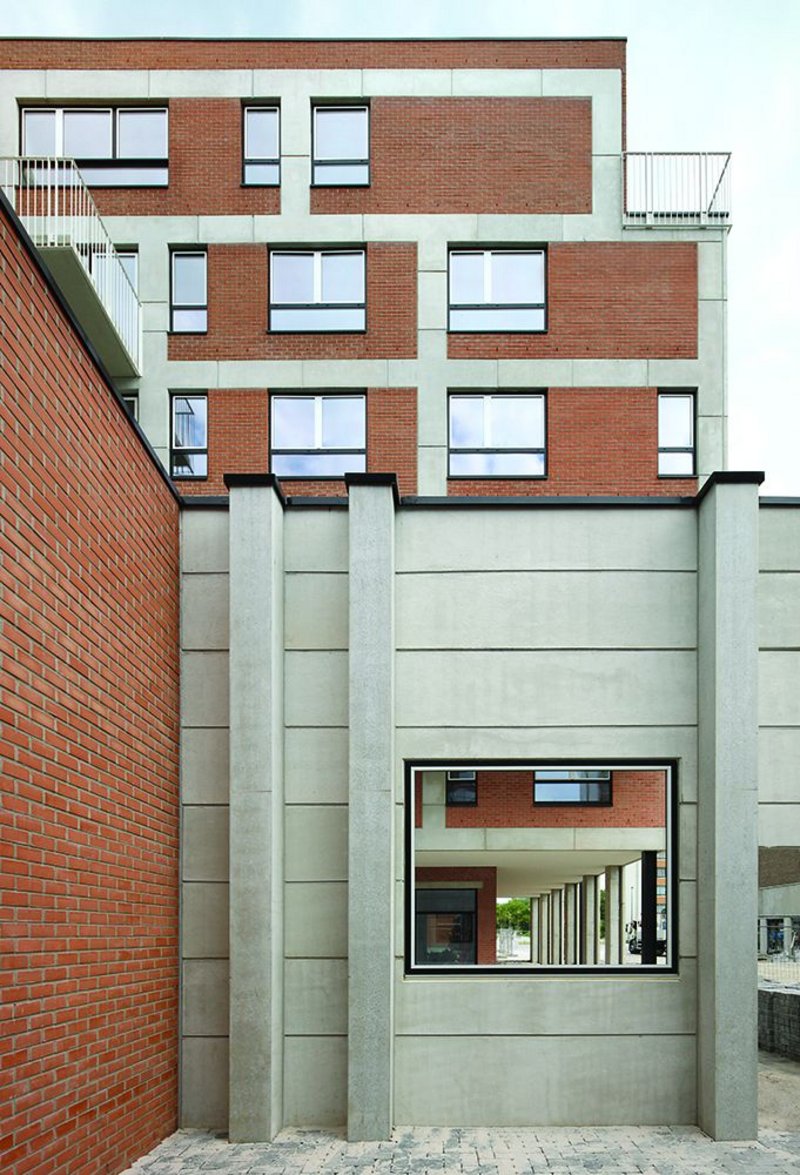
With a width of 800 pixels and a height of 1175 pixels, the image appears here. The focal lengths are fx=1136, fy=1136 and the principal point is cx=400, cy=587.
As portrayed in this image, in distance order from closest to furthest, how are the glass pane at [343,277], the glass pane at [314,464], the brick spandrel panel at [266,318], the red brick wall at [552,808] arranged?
the red brick wall at [552,808]
the glass pane at [314,464]
the brick spandrel panel at [266,318]
the glass pane at [343,277]

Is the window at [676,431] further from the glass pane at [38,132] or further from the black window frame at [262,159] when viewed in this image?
the glass pane at [38,132]

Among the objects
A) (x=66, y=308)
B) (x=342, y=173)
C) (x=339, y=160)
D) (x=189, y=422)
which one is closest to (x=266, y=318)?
(x=189, y=422)

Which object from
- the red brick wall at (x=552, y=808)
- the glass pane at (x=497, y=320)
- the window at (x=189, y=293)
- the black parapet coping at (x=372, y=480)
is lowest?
the red brick wall at (x=552, y=808)

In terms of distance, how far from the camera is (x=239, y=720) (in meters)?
9.08

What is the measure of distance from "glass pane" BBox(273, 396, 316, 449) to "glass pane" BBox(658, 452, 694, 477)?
6.40 metres

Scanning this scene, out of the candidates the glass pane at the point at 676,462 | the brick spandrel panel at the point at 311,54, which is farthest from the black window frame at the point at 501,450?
the brick spandrel panel at the point at 311,54

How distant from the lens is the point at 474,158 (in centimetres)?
2123

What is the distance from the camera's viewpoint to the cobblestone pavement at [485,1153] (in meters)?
7.80

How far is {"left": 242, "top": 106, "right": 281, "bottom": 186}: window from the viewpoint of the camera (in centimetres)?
2145

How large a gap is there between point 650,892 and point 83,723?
513 cm

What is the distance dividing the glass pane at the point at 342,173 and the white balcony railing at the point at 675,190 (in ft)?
16.2

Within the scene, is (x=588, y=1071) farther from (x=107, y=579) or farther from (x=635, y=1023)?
(x=107, y=579)

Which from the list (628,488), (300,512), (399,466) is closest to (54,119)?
(399,466)

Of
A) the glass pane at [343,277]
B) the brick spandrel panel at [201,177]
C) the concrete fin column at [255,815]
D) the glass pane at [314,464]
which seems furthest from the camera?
the brick spandrel panel at [201,177]
